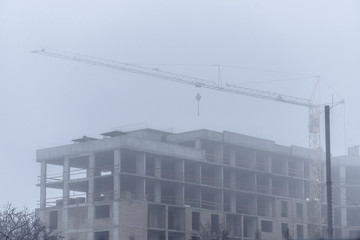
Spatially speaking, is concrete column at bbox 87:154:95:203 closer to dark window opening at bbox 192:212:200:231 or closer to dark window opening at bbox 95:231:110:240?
dark window opening at bbox 95:231:110:240

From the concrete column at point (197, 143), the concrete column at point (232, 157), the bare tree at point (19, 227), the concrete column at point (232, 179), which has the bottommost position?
the bare tree at point (19, 227)

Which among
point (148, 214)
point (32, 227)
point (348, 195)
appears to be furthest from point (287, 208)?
point (32, 227)

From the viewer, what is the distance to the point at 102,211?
87.9 meters

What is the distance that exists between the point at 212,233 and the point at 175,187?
421 inches

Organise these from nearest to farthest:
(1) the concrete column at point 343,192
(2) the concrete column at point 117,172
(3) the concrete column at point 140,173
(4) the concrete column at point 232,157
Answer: (2) the concrete column at point 117,172, (3) the concrete column at point 140,173, (4) the concrete column at point 232,157, (1) the concrete column at point 343,192

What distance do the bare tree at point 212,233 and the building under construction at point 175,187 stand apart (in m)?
0.69

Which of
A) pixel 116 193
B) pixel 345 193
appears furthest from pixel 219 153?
pixel 345 193

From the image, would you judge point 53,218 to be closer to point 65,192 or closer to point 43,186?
point 65,192

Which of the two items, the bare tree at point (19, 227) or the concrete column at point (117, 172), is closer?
the bare tree at point (19, 227)

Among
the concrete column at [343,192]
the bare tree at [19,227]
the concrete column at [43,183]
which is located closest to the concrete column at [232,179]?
the concrete column at [343,192]

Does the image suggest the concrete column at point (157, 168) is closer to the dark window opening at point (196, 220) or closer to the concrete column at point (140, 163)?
the concrete column at point (140, 163)

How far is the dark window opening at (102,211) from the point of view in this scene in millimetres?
87125

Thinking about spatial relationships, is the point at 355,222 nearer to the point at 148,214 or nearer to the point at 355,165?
the point at 355,165

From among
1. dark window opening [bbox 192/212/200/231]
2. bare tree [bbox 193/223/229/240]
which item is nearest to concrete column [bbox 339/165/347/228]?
dark window opening [bbox 192/212/200/231]
